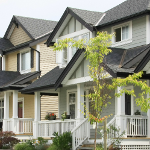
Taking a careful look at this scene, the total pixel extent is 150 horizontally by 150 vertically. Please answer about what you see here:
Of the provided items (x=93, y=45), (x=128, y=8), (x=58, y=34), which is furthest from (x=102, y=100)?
(x=58, y=34)

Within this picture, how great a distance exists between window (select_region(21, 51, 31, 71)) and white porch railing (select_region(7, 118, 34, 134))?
4.98m

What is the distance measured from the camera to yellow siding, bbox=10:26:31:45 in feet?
98.3

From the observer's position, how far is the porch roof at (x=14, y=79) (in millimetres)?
25436

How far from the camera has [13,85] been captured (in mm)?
25203

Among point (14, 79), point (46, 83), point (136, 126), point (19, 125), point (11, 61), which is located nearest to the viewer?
point (136, 126)

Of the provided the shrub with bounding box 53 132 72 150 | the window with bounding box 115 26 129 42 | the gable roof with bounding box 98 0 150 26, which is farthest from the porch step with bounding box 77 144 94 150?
the gable roof with bounding box 98 0 150 26

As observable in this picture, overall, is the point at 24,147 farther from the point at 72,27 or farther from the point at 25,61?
the point at 25,61

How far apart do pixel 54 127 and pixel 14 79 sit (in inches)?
316

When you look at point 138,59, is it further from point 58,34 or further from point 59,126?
point 58,34

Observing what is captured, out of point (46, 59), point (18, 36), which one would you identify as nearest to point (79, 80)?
point (46, 59)

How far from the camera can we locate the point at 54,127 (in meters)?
21.2

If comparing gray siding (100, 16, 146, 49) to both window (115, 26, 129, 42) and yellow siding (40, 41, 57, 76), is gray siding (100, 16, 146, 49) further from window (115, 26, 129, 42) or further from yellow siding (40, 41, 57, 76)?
yellow siding (40, 41, 57, 76)

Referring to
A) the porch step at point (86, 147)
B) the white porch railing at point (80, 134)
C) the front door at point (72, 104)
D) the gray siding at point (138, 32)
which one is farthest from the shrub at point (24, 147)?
the gray siding at point (138, 32)

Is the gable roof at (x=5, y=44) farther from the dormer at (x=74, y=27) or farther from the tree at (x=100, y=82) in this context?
the tree at (x=100, y=82)
